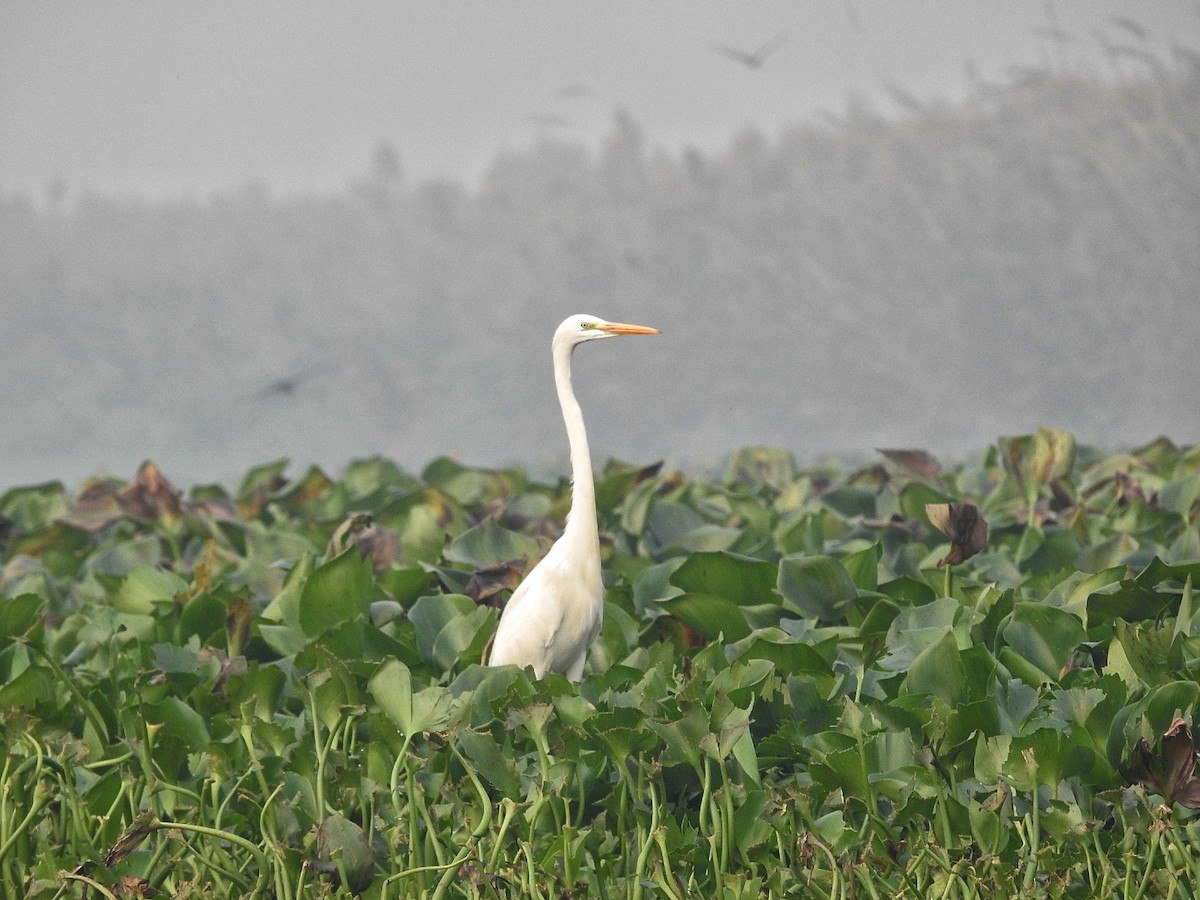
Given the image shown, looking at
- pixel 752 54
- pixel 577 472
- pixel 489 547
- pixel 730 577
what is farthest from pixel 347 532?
pixel 752 54

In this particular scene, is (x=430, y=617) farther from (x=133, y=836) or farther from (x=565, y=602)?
Result: (x=133, y=836)

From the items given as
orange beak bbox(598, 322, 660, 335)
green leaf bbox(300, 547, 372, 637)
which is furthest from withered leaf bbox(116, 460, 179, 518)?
orange beak bbox(598, 322, 660, 335)

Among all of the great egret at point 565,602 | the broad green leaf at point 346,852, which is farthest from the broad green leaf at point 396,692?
the great egret at point 565,602

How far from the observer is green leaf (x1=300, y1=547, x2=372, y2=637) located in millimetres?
2957

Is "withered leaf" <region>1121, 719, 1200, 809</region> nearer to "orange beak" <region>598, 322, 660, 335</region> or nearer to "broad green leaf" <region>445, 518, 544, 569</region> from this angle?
"orange beak" <region>598, 322, 660, 335</region>

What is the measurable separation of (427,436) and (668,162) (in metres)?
2.38

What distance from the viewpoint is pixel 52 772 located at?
8.25ft

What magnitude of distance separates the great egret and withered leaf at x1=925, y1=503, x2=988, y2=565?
622mm

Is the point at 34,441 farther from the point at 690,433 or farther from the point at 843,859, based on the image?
the point at 843,859

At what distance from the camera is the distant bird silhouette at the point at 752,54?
9.53 m

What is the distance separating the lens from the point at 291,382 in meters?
10.2

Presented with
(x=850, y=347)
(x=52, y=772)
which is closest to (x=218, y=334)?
(x=850, y=347)

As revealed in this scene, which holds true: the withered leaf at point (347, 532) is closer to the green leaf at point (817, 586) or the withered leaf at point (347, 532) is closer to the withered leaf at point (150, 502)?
the withered leaf at point (150, 502)

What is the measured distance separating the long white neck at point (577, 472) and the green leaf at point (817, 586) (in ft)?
1.16
